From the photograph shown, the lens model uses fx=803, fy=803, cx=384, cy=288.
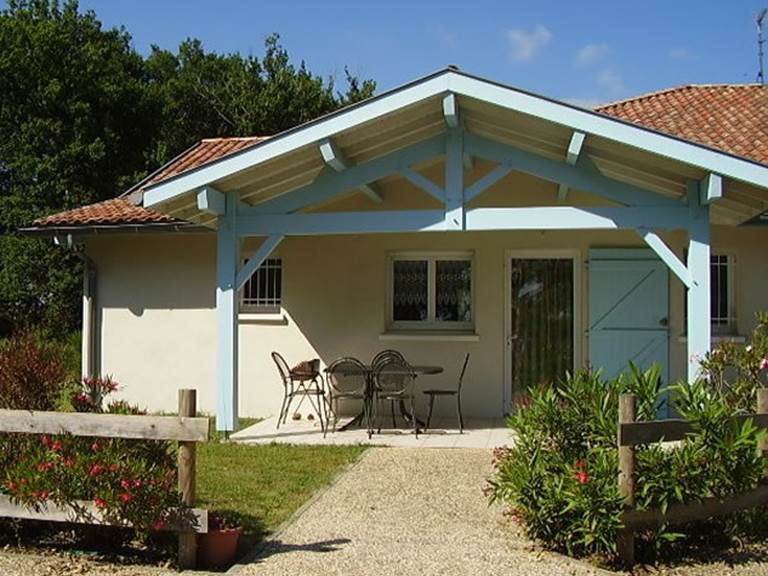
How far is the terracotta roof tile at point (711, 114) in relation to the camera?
38.1 feet

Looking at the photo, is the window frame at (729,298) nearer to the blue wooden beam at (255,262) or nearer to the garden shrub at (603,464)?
the garden shrub at (603,464)

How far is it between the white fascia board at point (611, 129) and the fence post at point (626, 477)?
3.56 meters

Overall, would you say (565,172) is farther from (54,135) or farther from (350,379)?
(54,135)

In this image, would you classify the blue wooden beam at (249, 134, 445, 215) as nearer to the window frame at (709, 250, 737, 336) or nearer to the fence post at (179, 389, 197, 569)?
the window frame at (709, 250, 737, 336)

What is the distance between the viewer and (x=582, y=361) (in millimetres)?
11477

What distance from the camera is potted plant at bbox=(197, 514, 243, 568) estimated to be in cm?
531

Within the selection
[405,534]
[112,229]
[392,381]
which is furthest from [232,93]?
[405,534]

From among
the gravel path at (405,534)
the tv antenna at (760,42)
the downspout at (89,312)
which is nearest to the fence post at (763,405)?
the gravel path at (405,534)

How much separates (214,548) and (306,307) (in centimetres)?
691

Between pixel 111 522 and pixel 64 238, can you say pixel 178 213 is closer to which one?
pixel 64 238

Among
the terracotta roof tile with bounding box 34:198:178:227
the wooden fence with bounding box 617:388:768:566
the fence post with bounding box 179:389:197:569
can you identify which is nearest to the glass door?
the terracotta roof tile with bounding box 34:198:178:227

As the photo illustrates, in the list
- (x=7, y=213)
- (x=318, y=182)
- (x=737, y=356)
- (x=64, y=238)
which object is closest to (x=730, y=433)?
(x=737, y=356)

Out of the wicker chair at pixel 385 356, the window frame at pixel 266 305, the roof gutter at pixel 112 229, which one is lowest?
the wicker chair at pixel 385 356

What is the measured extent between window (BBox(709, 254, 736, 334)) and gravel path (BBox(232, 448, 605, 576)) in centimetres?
482
